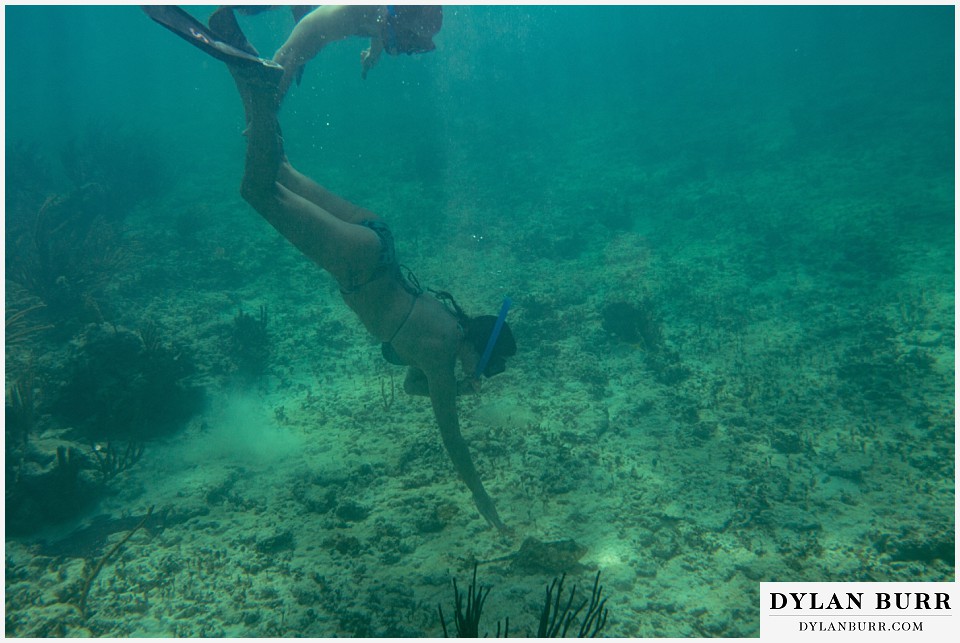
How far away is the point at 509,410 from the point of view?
556 cm

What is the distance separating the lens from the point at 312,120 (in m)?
38.8

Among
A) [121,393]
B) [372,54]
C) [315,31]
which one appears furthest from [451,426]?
[121,393]

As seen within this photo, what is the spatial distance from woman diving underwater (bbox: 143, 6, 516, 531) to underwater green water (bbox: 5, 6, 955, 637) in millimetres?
1122

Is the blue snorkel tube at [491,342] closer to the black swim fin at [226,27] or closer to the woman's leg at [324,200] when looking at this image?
the woman's leg at [324,200]

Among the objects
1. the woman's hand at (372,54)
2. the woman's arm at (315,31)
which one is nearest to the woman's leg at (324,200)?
the woman's arm at (315,31)

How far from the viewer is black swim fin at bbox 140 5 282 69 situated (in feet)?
7.97

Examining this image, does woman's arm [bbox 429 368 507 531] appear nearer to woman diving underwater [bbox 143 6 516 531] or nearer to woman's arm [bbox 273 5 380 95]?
woman diving underwater [bbox 143 6 516 531]

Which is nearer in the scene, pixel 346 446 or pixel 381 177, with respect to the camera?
pixel 346 446

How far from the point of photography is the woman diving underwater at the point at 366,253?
2.77 m

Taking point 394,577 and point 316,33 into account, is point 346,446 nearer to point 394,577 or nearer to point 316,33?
point 394,577

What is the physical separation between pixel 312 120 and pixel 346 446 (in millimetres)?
40551

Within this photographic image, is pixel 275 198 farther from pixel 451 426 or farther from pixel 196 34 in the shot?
pixel 451 426

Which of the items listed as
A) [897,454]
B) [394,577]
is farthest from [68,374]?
[897,454]

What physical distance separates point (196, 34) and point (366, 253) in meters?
1.50
